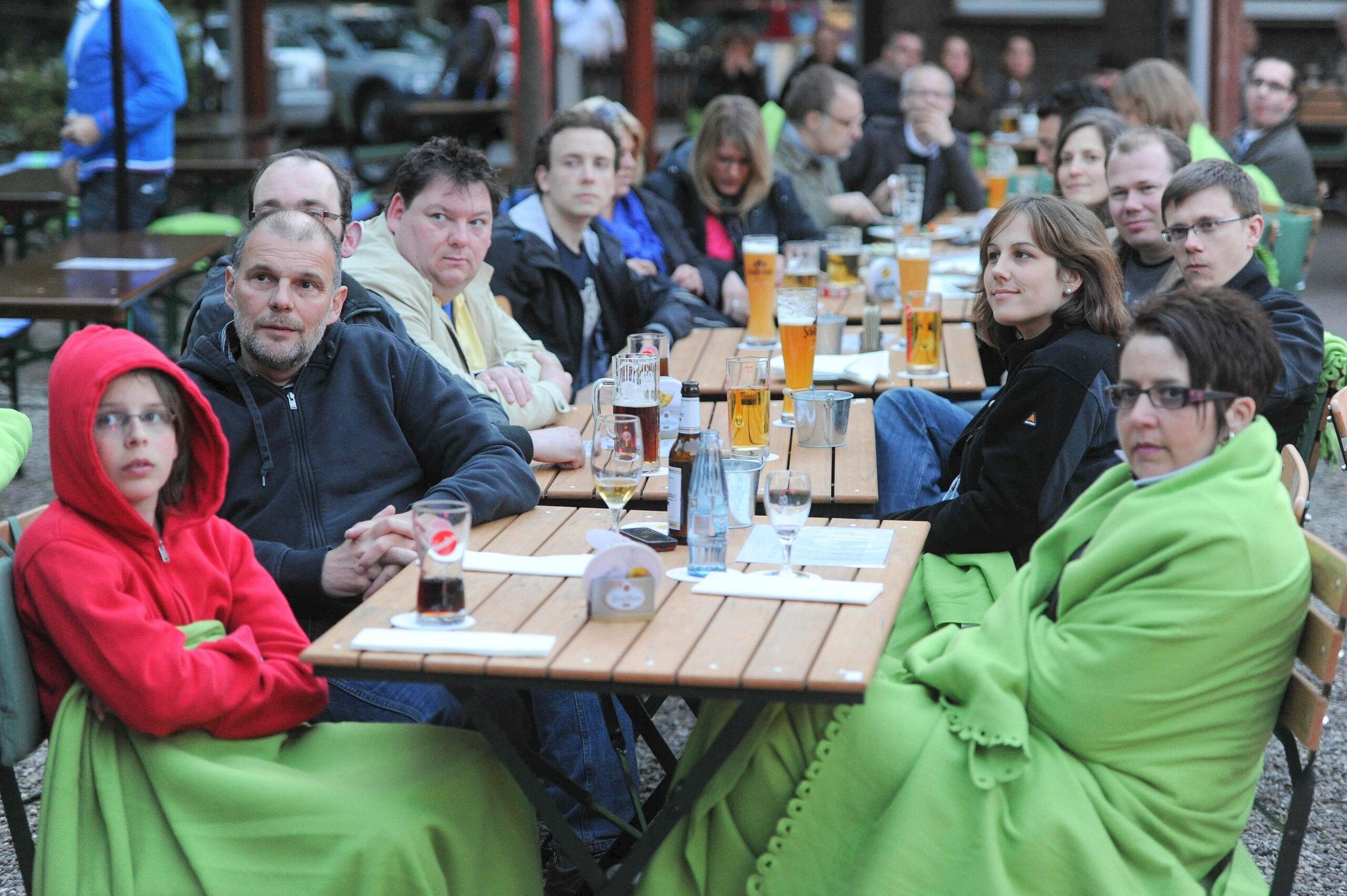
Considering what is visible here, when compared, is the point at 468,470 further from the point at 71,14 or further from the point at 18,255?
the point at 71,14

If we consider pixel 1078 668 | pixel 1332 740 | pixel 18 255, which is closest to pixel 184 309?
pixel 18 255

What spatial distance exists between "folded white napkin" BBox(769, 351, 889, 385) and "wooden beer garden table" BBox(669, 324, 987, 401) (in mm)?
17

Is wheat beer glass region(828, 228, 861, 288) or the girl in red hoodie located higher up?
wheat beer glass region(828, 228, 861, 288)

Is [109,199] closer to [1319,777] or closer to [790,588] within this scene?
[790,588]

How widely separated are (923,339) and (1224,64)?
8.15 metres

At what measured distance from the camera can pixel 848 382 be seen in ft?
12.8

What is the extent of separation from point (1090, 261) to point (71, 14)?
49.9 ft

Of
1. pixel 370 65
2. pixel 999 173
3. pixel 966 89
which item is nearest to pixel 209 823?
pixel 999 173

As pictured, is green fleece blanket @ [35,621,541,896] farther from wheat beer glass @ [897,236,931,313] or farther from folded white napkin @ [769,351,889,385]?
wheat beer glass @ [897,236,931,313]

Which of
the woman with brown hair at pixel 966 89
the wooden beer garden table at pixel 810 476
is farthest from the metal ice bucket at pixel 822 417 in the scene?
the woman with brown hair at pixel 966 89

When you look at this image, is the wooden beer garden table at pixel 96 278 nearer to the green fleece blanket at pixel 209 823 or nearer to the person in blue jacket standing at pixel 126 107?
the person in blue jacket standing at pixel 126 107

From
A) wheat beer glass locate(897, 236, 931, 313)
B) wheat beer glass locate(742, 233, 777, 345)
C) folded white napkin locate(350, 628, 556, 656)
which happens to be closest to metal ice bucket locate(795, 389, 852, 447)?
wheat beer glass locate(742, 233, 777, 345)

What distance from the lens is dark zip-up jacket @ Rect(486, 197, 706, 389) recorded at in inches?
186

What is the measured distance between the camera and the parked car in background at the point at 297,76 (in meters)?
15.8
